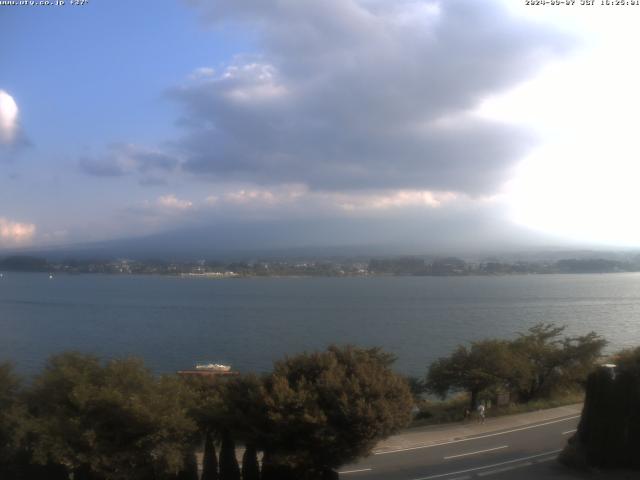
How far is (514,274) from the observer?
13138 cm

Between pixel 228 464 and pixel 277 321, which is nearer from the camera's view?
pixel 228 464

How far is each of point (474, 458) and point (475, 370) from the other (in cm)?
661

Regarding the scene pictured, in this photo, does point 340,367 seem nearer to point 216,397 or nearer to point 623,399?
point 216,397

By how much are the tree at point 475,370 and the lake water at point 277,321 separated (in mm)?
10730

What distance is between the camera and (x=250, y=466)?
9836mm

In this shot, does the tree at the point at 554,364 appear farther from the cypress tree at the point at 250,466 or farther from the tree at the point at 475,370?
the cypress tree at the point at 250,466

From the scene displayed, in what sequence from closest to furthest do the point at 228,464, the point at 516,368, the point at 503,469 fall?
the point at 228,464 < the point at 503,469 < the point at 516,368

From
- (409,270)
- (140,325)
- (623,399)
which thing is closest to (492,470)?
(623,399)

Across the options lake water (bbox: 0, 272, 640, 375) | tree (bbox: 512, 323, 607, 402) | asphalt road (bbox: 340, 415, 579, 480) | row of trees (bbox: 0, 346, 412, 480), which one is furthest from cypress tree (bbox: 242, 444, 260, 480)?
lake water (bbox: 0, 272, 640, 375)

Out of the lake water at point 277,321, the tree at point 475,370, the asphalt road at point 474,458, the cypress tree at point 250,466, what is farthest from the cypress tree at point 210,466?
the lake water at point 277,321

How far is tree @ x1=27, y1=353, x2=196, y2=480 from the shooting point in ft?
29.3

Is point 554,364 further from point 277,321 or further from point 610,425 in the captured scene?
point 277,321

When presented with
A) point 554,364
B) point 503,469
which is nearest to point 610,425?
point 503,469

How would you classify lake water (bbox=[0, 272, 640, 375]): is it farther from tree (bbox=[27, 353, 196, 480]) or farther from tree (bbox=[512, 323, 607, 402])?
tree (bbox=[27, 353, 196, 480])
